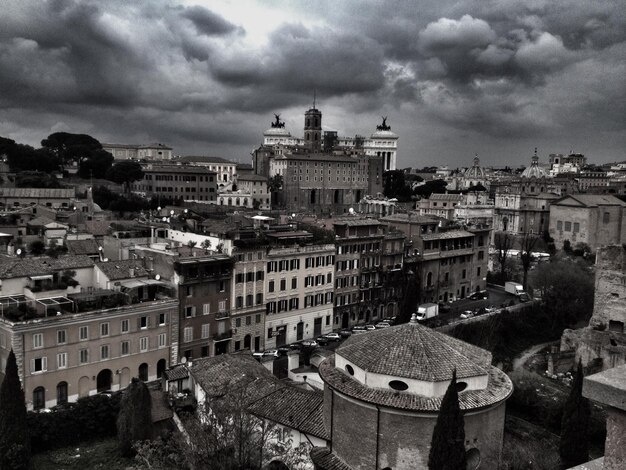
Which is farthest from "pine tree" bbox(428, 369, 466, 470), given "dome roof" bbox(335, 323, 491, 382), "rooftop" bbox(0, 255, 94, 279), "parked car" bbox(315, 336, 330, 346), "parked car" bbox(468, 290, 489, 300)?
"parked car" bbox(468, 290, 489, 300)

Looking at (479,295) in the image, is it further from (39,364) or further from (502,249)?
(39,364)

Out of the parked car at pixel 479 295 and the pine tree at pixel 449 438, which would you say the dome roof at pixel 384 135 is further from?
the pine tree at pixel 449 438

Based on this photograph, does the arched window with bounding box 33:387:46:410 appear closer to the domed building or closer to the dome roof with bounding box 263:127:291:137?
the domed building

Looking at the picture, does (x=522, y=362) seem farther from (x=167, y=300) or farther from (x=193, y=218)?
(x=193, y=218)

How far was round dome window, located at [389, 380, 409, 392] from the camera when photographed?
58.4ft

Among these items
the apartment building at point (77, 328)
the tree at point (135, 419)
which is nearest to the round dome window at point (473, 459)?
the tree at point (135, 419)

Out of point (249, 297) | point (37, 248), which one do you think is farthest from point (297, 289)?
point (37, 248)

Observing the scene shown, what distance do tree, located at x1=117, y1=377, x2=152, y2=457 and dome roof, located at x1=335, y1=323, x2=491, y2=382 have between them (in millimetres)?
12639

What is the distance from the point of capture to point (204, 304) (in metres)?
39.1

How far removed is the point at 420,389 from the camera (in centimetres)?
1764

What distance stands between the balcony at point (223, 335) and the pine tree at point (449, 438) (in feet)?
84.0

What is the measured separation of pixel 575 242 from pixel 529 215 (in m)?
9.45

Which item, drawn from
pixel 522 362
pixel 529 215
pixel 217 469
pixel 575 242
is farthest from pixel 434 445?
pixel 529 215

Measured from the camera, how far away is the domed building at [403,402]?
56.9 ft
